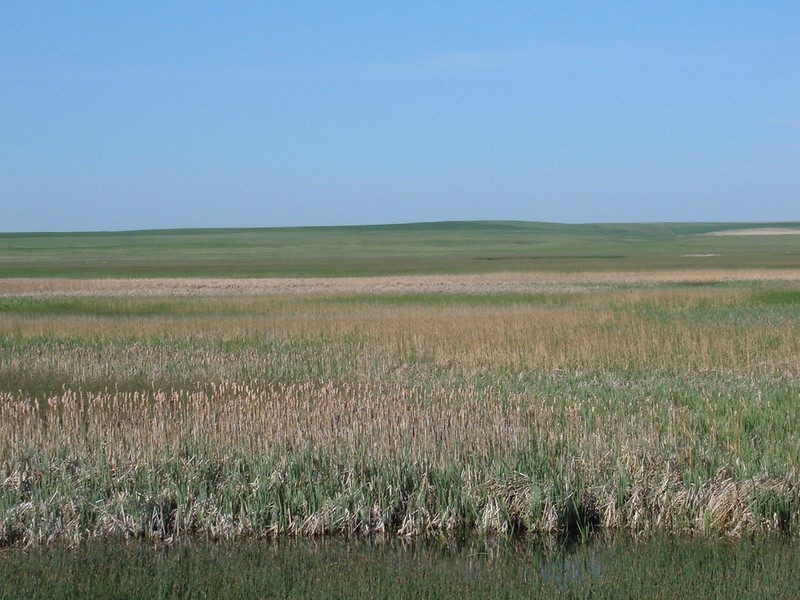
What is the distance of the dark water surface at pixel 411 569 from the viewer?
6.83m

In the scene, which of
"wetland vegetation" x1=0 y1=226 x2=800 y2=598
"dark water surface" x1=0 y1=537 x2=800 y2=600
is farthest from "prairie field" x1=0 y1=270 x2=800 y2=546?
"dark water surface" x1=0 y1=537 x2=800 y2=600

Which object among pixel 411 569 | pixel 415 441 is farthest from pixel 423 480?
pixel 411 569

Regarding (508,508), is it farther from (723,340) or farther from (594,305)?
(594,305)

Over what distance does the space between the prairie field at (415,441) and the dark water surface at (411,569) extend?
27cm

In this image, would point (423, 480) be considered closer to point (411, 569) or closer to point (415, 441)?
point (415, 441)

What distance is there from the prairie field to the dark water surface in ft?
0.90

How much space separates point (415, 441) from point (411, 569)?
2.47 metres

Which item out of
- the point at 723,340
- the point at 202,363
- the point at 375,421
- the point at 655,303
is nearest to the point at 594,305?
the point at 655,303

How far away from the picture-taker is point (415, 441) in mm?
9688

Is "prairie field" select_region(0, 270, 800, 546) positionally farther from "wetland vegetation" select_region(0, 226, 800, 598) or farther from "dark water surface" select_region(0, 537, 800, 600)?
"dark water surface" select_region(0, 537, 800, 600)

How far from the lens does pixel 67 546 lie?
7754 mm

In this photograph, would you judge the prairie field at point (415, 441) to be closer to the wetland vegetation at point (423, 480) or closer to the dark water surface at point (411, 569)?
the wetland vegetation at point (423, 480)

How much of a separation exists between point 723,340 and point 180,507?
46.0ft

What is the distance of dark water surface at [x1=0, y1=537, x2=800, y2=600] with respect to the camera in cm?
683
